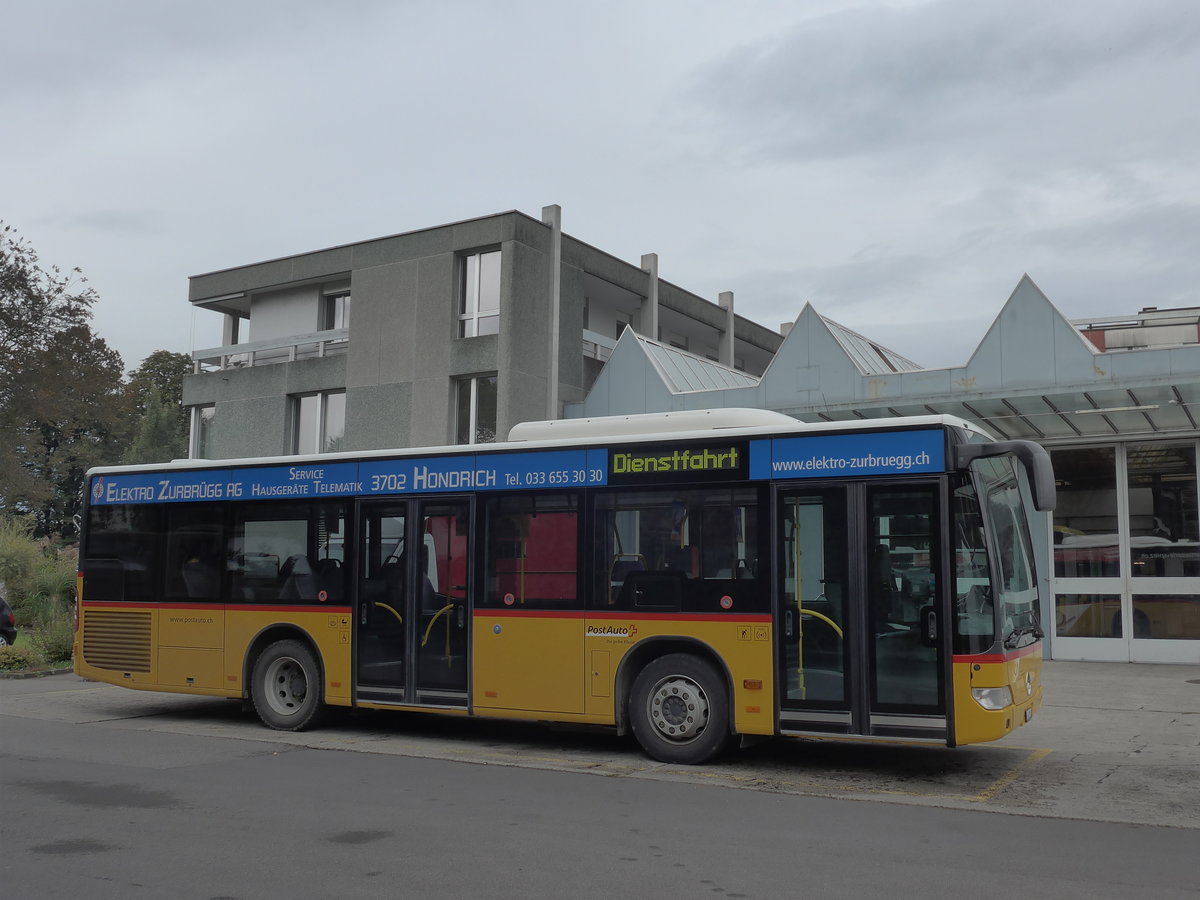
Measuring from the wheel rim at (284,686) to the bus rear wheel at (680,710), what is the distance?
13.7ft

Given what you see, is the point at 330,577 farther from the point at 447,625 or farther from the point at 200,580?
the point at 200,580

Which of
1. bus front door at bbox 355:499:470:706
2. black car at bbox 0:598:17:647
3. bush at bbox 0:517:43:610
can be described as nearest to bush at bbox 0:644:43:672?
black car at bbox 0:598:17:647

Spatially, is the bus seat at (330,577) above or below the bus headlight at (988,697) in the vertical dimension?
above

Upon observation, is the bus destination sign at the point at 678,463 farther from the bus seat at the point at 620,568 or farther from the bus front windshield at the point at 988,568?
the bus front windshield at the point at 988,568

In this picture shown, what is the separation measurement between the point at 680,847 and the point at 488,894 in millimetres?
1554

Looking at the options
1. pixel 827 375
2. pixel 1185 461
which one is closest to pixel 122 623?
pixel 827 375

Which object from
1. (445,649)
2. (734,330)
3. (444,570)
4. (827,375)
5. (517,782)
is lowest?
(517,782)

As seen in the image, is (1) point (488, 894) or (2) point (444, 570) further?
(2) point (444, 570)

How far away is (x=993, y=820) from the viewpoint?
7.83m

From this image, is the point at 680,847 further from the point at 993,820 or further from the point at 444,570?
the point at 444,570

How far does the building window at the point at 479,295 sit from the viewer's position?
24.2 m

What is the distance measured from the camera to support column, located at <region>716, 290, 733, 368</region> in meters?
32.8

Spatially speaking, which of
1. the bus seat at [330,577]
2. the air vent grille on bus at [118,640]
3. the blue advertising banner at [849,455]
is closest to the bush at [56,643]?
the air vent grille on bus at [118,640]

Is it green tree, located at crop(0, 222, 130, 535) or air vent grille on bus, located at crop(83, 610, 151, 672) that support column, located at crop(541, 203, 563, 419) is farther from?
green tree, located at crop(0, 222, 130, 535)
